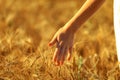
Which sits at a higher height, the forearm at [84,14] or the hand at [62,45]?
the forearm at [84,14]

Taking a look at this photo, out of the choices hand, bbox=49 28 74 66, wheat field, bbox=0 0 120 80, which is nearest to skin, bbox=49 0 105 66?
hand, bbox=49 28 74 66

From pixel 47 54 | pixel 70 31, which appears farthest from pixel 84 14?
pixel 47 54

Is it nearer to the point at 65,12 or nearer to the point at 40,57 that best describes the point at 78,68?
the point at 40,57

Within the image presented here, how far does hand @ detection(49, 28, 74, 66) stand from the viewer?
205cm

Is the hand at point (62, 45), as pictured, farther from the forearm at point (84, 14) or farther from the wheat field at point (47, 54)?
the wheat field at point (47, 54)

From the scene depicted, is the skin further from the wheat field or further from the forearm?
the wheat field

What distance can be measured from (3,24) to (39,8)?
45.5 inches

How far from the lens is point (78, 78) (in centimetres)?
238

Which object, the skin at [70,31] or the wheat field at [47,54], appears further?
the wheat field at [47,54]

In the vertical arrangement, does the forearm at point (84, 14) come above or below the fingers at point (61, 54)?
above

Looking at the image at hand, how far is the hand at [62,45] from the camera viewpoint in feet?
6.74

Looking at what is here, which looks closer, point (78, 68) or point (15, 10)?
point (78, 68)

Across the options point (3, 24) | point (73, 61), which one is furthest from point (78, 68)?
point (3, 24)

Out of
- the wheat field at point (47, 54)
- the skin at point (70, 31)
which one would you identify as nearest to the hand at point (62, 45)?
the skin at point (70, 31)
